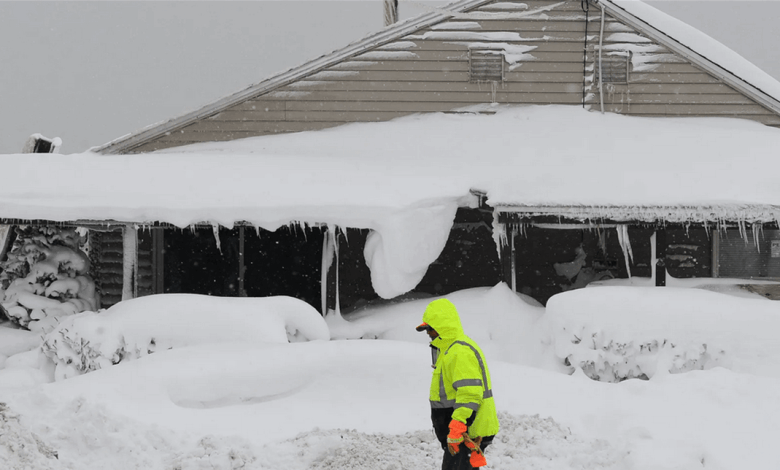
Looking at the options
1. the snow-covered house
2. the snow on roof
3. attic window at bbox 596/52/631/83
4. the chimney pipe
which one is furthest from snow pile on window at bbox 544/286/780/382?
the chimney pipe

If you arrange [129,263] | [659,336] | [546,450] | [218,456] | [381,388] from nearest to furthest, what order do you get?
[218,456]
[546,450]
[381,388]
[659,336]
[129,263]

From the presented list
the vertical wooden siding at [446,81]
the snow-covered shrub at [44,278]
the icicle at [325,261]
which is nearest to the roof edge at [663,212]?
the icicle at [325,261]

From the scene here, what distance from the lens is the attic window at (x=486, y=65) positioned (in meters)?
12.9

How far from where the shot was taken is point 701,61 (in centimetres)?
1268

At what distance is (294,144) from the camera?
501 inches

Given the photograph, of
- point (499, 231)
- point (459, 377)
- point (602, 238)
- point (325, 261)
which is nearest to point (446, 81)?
point (499, 231)

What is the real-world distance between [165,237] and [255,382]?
20.1 feet

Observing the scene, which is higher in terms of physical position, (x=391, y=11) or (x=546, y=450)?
(x=391, y=11)

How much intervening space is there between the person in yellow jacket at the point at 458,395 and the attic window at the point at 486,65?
892 centimetres

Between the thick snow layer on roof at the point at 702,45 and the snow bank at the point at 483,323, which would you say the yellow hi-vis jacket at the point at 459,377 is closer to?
the snow bank at the point at 483,323

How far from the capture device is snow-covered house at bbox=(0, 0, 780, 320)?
1179 centimetres

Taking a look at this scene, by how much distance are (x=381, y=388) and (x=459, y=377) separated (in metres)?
3.18

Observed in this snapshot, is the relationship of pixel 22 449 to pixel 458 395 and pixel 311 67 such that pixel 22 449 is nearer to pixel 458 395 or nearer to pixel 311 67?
pixel 458 395

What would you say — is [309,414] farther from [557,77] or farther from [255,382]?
[557,77]
